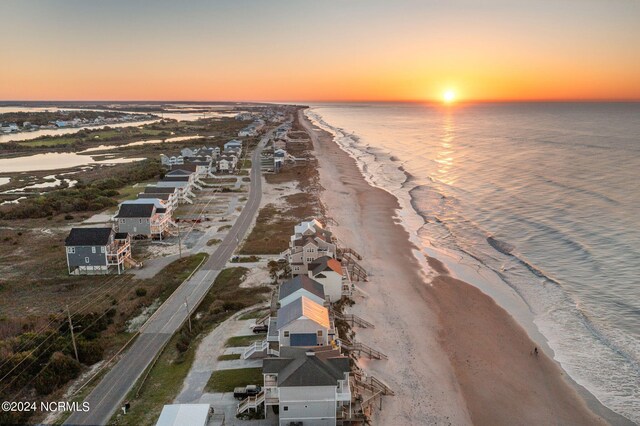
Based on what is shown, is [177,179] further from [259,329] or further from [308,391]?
[308,391]

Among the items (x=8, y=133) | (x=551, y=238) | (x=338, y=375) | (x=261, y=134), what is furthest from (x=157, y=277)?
(x=8, y=133)

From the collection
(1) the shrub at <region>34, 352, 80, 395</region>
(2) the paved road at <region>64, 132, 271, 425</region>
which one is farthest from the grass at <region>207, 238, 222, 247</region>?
(1) the shrub at <region>34, 352, 80, 395</region>

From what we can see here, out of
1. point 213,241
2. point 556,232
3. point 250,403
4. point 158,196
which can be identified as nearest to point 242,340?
point 250,403

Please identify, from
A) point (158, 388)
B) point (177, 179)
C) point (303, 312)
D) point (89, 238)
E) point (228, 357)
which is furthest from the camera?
point (177, 179)

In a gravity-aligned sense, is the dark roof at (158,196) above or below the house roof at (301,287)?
above

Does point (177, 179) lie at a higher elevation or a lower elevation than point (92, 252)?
higher

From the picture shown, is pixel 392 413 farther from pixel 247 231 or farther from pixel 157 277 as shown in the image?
pixel 247 231

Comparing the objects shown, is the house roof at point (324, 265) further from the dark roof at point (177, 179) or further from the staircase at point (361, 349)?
the dark roof at point (177, 179)

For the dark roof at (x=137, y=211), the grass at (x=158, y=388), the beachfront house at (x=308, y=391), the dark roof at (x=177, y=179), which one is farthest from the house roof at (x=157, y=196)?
the beachfront house at (x=308, y=391)
